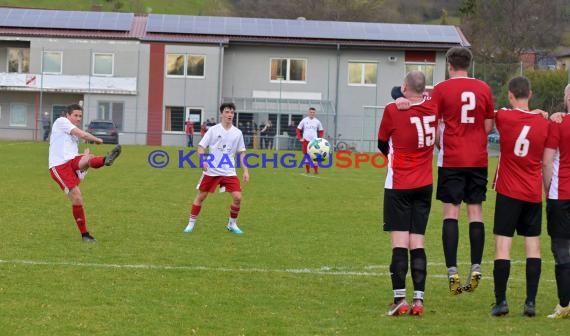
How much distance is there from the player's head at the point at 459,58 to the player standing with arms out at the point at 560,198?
0.92 metres

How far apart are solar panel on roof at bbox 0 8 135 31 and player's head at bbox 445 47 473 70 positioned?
47673mm

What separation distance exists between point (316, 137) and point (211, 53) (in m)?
28.3

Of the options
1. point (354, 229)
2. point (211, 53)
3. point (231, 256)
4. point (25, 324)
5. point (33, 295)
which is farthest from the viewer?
point (211, 53)

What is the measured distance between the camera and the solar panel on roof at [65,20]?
176 ft

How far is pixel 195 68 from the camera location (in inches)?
2100

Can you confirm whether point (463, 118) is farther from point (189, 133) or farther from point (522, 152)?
point (189, 133)

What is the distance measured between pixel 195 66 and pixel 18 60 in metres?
11.5

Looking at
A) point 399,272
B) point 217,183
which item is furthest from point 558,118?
point 217,183

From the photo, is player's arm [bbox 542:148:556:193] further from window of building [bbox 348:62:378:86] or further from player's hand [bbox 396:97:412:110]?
window of building [bbox 348:62:378:86]

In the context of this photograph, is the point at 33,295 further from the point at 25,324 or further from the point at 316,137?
the point at 316,137

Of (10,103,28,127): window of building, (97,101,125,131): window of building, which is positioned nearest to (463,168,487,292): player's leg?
(97,101,125,131): window of building

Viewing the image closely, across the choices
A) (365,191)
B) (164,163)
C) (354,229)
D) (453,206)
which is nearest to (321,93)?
(164,163)

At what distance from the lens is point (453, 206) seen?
7875 millimetres

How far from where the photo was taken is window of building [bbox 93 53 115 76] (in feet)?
174
